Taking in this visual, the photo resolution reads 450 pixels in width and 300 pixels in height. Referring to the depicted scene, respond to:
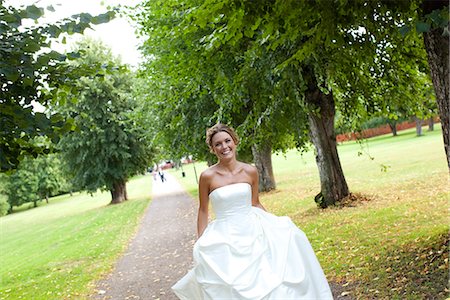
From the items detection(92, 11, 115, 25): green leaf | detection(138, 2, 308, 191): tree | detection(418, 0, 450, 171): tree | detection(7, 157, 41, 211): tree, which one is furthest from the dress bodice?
detection(7, 157, 41, 211): tree

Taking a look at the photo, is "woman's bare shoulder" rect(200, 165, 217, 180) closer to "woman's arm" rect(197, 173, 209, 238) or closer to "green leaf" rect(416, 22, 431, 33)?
"woman's arm" rect(197, 173, 209, 238)

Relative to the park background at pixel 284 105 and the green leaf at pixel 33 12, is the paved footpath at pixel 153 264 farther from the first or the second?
the green leaf at pixel 33 12

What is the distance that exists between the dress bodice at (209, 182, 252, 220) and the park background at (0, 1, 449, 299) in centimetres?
204

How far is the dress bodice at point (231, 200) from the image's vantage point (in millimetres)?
4758

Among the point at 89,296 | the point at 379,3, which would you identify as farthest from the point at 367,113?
the point at 89,296

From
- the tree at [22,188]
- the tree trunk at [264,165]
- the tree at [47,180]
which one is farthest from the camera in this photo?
the tree at [22,188]

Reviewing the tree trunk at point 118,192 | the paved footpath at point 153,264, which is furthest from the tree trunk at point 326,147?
the tree trunk at point 118,192

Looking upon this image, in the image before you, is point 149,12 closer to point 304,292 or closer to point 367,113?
point 367,113

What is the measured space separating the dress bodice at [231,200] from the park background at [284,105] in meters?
2.04

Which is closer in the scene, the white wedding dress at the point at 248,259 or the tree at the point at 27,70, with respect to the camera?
the white wedding dress at the point at 248,259

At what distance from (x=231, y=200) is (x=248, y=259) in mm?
600

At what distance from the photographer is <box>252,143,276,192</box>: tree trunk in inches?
920

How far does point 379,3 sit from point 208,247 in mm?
3865

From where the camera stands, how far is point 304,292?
438 centimetres
